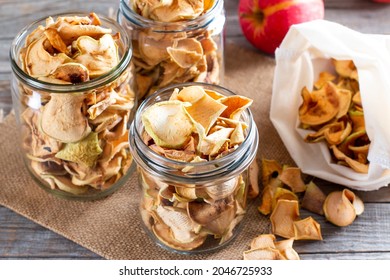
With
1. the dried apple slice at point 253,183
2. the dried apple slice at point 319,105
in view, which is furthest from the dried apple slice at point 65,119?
the dried apple slice at point 319,105


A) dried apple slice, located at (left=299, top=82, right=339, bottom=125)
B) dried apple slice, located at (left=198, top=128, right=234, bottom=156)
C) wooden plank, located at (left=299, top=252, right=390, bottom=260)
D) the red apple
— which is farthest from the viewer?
the red apple

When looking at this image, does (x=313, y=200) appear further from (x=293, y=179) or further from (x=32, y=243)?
(x=32, y=243)

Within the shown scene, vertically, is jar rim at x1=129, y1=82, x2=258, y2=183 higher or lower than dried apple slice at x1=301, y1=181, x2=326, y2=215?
higher

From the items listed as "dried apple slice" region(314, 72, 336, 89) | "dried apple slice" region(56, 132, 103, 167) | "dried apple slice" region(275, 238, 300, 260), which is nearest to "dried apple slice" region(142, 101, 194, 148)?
"dried apple slice" region(56, 132, 103, 167)

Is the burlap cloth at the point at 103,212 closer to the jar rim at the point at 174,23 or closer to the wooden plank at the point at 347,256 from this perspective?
the wooden plank at the point at 347,256

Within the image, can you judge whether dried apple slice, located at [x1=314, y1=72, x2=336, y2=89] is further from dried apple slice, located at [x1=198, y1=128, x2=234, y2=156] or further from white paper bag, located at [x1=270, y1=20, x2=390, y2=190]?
dried apple slice, located at [x1=198, y1=128, x2=234, y2=156]

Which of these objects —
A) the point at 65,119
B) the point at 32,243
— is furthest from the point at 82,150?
the point at 32,243

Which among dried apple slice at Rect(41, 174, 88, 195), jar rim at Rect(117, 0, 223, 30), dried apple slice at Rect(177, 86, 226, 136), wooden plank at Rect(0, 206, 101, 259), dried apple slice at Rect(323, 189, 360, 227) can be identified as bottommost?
wooden plank at Rect(0, 206, 101, 259)
